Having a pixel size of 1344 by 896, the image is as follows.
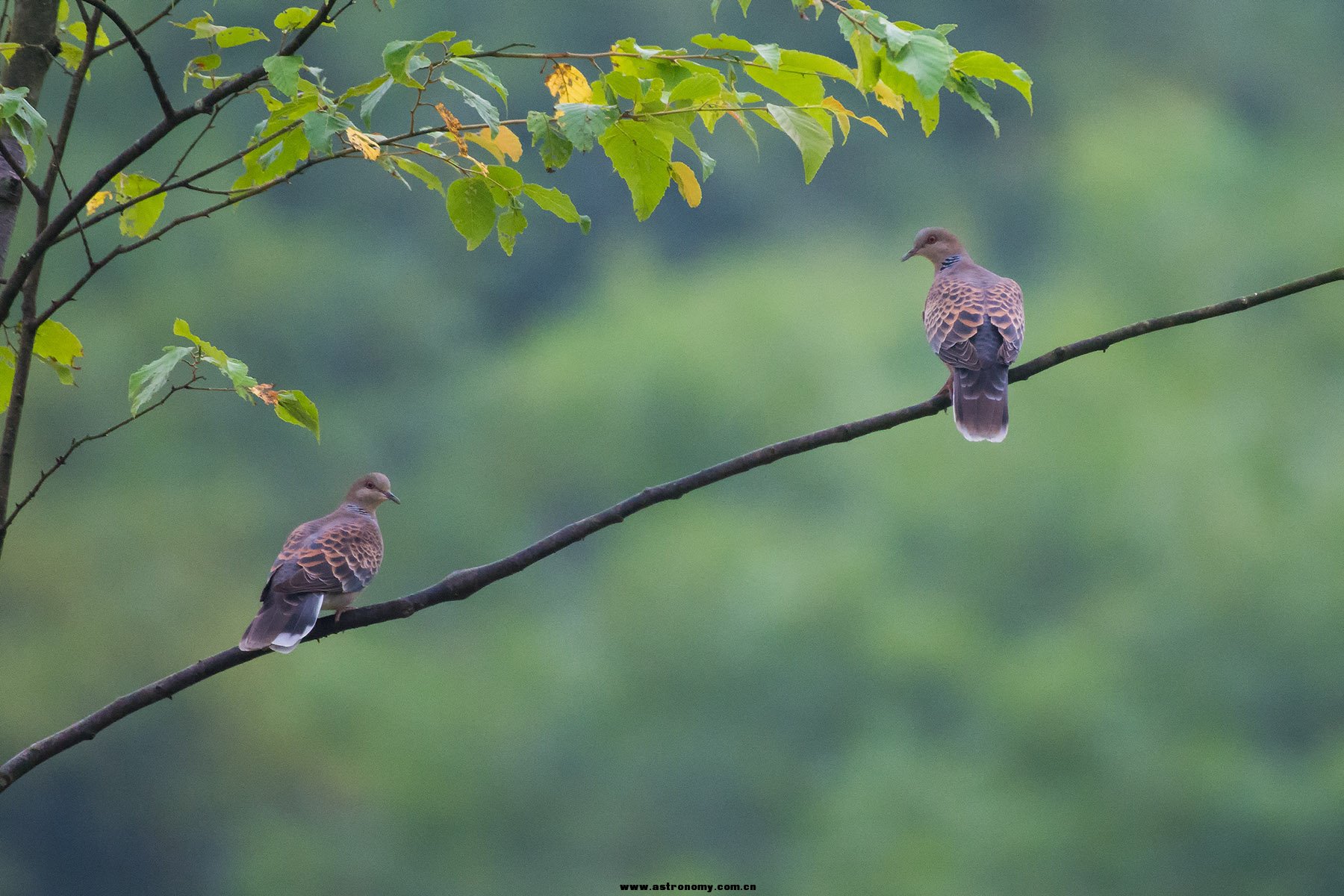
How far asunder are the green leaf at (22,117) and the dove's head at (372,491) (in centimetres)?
241

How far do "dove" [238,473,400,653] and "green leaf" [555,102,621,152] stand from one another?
119 cm

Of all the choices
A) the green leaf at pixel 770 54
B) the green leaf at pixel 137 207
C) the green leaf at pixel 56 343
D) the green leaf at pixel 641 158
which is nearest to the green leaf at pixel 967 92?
the green leaf at pixel 770 54

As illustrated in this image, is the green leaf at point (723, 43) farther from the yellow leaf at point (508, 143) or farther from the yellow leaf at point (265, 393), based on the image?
the yellow leaf at point (265, 393)

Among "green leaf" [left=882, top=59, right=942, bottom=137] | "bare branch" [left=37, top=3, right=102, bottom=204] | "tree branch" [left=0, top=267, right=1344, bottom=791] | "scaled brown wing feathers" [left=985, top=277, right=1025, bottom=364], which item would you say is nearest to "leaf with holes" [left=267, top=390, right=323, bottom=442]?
"tree branch" [left=0, top=267, right=1344, bottom=791]

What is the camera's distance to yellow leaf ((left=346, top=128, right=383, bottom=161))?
5.84ft

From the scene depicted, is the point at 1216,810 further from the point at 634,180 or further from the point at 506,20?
the point at 506,20

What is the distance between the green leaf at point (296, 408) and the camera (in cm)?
190

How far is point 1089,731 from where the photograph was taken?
11195mm

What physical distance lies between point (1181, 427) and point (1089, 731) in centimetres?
308

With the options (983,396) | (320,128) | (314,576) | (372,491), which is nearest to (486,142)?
(320,128)

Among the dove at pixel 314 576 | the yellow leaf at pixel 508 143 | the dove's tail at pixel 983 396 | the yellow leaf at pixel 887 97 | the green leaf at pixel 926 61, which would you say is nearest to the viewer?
the green leaf at pixel 926 61

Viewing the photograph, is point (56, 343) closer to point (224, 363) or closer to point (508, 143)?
point (224, 363)

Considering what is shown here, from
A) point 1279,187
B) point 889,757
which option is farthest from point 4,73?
point 1279,187

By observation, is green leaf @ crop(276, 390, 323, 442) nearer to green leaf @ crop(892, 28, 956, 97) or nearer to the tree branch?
the tree branch
